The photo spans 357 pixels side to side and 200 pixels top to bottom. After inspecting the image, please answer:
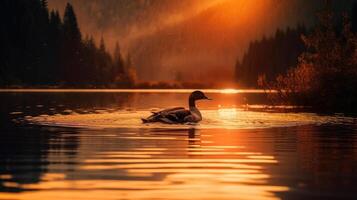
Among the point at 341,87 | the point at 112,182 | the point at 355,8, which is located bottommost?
the point at 112,182

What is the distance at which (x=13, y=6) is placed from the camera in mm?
161250

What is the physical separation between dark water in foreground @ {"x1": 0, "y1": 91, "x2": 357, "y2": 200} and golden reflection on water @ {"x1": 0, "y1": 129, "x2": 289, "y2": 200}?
0.02 m

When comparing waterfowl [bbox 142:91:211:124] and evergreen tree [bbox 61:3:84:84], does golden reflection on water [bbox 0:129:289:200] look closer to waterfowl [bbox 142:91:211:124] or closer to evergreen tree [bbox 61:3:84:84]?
waterfowl [bbox 142:91:211:124]

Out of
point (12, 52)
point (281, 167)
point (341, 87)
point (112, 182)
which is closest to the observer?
point (112, 182)

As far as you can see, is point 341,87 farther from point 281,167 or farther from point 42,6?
point 42,6

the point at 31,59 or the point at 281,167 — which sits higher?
the point at 31,59

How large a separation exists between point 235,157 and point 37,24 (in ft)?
495

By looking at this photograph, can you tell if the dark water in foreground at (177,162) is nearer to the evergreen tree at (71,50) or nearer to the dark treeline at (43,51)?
the dark treeline at (43,51)

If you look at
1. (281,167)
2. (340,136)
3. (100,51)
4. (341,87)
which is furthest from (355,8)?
(281,167)

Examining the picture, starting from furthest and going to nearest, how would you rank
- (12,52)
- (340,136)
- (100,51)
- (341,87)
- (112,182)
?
(100,51) → (12,52) → (341,87) → (340,136) → (112,182)

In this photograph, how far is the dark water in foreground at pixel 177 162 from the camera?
13.1 meters

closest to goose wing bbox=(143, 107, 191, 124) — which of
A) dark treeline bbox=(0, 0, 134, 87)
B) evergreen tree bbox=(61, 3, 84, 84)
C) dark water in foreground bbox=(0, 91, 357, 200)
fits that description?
dark water in foreground bbox=(0, 91, 357, 200)

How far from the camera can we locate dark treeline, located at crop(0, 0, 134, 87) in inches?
6009

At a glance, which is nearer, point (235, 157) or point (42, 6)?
point (235, 157)
